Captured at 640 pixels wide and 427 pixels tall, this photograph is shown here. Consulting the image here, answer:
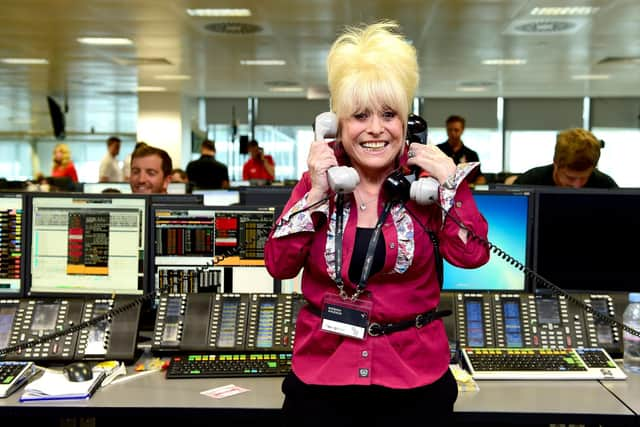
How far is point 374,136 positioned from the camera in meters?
1.54

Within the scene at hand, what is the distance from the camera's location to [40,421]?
101 inches

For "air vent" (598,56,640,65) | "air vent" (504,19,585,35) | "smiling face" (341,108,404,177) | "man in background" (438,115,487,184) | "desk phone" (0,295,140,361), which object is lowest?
"desk phone" (0,295,140,361)

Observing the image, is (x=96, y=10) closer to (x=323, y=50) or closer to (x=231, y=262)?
(x=323, y=50)

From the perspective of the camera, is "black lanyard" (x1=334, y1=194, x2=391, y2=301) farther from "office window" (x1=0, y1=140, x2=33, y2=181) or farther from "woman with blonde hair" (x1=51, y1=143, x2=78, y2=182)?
"office window" (x1=0, y1=140, x2=33, y2=181)

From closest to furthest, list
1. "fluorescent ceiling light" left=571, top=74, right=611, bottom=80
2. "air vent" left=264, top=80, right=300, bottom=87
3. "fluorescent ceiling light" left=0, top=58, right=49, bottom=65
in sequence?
"fluorescent ceiling light" left=0, top=58, right=49, bottom=65 → "fluorescent ceiling light" left=571, top=74, right=611, bottom=80 → "air vent" left=264, top=80, right=300, bottom=87

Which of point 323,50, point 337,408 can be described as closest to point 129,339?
point 337,408

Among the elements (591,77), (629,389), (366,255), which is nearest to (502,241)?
(629,389)

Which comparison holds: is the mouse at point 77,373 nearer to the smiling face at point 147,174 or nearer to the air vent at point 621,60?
the smiling face at point 147,174

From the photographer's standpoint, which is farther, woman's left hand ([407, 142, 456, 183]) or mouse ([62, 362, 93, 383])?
mouse ([62, 362, 93, 383])

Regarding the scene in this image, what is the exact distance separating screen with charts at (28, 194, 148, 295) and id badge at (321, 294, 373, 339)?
1008 mm

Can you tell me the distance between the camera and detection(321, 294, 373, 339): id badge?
1.48 metres

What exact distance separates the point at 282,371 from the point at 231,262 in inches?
17.0

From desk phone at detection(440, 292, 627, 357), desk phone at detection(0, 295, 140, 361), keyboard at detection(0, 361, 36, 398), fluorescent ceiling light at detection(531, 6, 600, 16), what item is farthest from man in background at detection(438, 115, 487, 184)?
keyboard at detection(0, 361, 36, 398)

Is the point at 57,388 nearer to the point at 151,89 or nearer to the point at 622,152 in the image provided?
the point at 151,89
